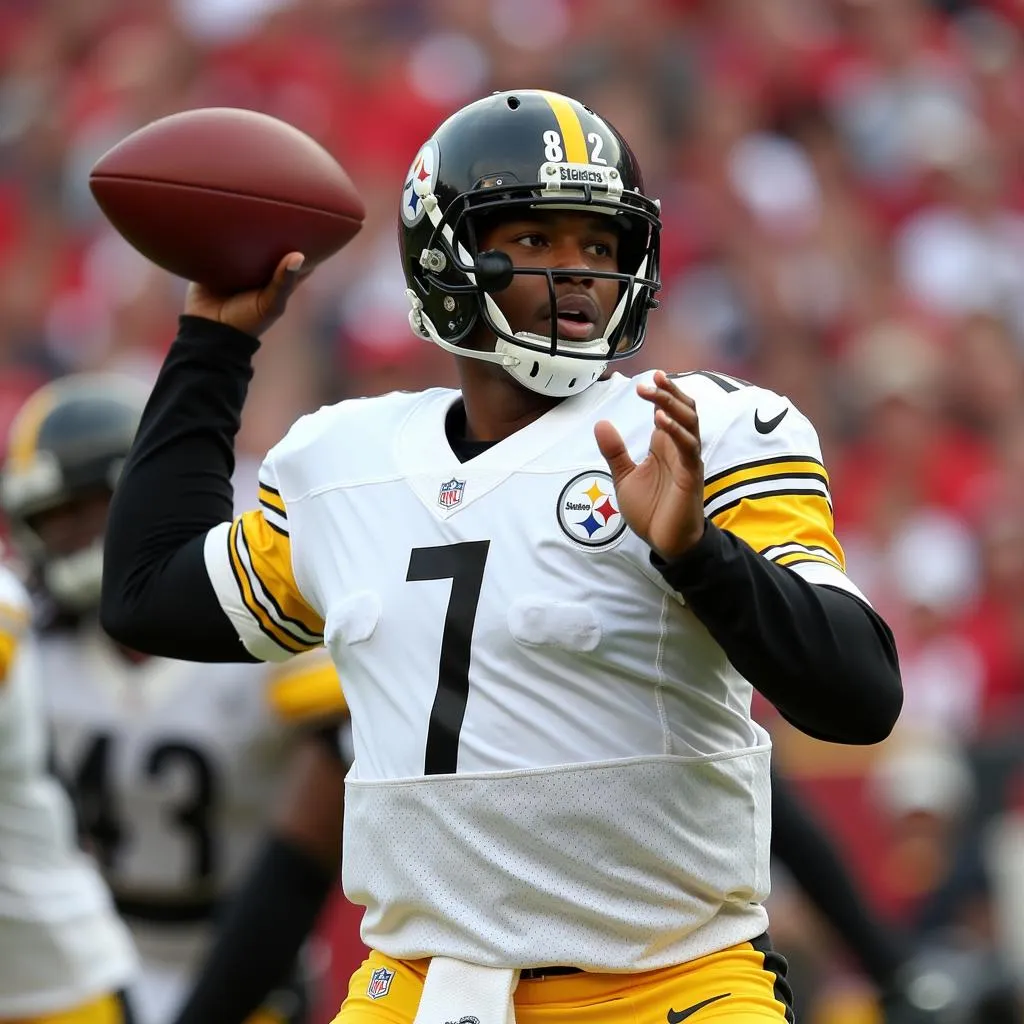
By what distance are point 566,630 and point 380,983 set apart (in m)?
0.59

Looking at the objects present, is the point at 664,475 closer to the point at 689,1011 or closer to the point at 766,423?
the point at 766,423

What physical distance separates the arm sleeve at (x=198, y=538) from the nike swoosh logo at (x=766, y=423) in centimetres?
78

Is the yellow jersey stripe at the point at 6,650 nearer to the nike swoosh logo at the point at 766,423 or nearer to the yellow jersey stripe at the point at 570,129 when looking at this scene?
the yellow jersey stripe at the point at 570,129

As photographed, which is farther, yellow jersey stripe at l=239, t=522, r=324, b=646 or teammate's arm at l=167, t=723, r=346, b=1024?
teammate's arm at l=167, t=723, r=346, b=1024

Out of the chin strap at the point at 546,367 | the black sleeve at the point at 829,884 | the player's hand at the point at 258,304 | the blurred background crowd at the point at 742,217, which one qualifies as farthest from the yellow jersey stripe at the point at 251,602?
the blurred background crowd at the point at 742,217

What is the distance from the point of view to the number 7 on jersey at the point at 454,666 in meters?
2.78

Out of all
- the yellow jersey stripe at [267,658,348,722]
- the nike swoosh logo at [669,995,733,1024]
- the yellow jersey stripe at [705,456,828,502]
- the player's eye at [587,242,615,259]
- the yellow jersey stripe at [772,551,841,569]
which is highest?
the player's eye at [587,242,615,259]

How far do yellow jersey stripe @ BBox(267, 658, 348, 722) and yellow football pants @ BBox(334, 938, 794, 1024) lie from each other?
1.87m

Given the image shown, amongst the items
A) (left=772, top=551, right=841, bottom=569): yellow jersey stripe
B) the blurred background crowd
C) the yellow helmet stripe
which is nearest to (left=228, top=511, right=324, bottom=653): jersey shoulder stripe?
(left=772, top=551, right=841, bottom=569): yellow jersey stripe

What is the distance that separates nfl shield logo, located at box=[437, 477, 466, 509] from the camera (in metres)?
2.88

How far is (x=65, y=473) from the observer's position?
5.10 metres

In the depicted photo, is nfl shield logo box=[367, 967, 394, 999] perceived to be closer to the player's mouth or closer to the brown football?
the player's mouth

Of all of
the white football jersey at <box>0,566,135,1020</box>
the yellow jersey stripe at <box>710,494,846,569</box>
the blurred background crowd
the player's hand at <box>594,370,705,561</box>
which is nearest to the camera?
the player's hand at <box>594,370,705,561</box>

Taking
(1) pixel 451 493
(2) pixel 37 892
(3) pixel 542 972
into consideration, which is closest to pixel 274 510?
(1) pixel 451 493
